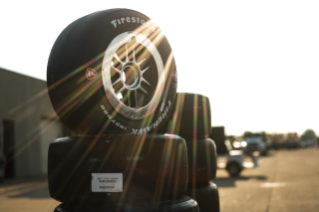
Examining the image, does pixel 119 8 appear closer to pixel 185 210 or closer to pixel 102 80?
pixel 102 80

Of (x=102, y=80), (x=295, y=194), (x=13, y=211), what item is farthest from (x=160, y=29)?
(x=295, y=194)

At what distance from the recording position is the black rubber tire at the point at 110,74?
223 cm

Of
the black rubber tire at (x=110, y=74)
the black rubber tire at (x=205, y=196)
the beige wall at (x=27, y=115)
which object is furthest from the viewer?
the beige wall at (x=27, y=115)

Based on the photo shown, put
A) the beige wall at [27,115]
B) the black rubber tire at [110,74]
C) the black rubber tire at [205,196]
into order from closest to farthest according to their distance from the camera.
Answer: the black rubber tire at [110,74], the black rubber tire at [205,196], the beige wall at [27,115]

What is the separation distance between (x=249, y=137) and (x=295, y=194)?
34178 millimetres

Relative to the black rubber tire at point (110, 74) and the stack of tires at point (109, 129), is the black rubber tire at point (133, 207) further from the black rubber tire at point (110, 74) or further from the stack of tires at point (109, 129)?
the black rubber tire at point (110, 74)

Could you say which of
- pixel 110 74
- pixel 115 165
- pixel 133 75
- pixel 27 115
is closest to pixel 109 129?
pixel 115 165

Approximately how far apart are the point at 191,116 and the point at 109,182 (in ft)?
5.22

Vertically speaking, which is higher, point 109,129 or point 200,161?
point 109,129

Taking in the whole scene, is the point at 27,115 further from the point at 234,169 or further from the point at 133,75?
the point at 133,75

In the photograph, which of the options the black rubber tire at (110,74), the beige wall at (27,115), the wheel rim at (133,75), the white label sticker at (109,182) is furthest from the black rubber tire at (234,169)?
the white label sticker at (109,182)

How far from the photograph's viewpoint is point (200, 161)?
349cm

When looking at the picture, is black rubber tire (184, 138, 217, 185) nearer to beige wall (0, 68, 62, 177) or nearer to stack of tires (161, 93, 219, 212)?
stack of tires (161, 93, 219, 212)

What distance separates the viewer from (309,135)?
7490 inches
